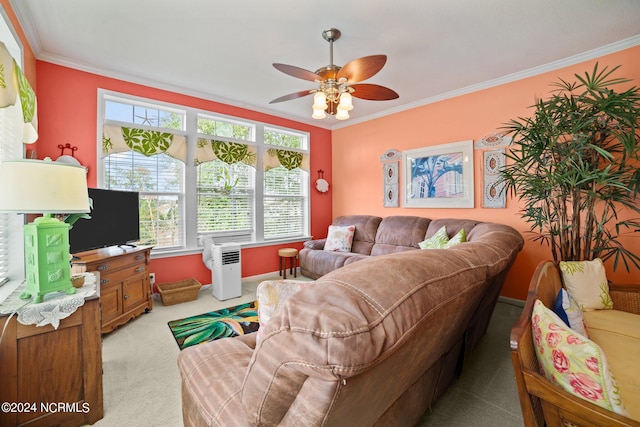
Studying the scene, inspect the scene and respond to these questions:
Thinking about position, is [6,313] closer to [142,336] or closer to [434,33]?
[142,336]

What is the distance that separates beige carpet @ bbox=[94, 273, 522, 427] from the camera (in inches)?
64.1

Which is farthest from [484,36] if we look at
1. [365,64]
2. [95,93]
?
[95,93]

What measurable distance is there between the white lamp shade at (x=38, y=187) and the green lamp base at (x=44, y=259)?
0.64 feet

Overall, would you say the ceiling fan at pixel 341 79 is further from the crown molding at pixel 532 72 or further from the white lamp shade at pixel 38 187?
the crown molding at pixel 532 72

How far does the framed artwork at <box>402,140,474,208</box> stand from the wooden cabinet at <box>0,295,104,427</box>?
3.91 m

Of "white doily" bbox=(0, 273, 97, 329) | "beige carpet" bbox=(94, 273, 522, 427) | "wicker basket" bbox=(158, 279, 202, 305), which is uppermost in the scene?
"white doily" bbox=(0, 273, 97, 329)

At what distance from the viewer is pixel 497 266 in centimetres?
132

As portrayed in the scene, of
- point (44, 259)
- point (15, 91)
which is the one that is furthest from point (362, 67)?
point (44, 259)

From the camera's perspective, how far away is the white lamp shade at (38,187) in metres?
1.30

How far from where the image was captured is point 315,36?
253 cm

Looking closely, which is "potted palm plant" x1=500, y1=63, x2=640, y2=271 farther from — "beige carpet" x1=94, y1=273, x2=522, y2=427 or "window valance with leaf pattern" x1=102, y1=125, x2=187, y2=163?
"window valance with leaf pattern" x1=102, y1=125, x2=187, y2=163

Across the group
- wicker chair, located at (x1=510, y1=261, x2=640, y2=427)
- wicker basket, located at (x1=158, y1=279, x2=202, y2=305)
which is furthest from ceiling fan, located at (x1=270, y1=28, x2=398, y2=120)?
wicker basket, located at (x1=158, y1=279, x2=202, y2=305)

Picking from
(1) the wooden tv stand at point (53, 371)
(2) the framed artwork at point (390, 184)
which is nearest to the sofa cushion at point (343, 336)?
(1) the wooden tv stand at point (53, 371)

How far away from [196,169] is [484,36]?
3630mm
